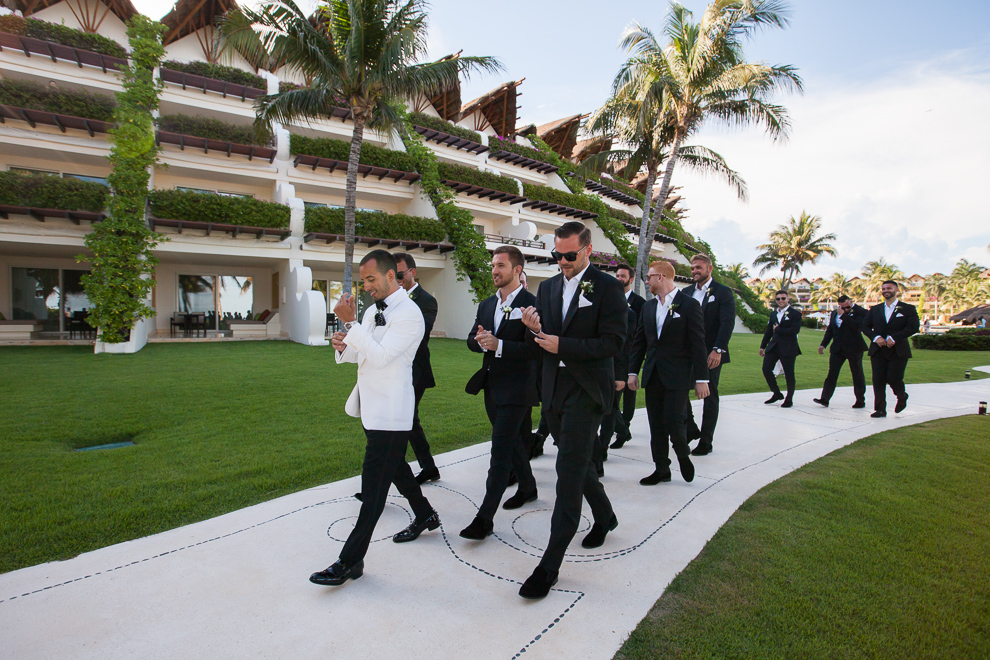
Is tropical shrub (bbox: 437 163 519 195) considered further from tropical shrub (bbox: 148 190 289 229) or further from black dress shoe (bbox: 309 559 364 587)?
black dress shoe (bbox: 309 559 364 587)

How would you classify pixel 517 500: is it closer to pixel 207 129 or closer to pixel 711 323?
pixel 711 323

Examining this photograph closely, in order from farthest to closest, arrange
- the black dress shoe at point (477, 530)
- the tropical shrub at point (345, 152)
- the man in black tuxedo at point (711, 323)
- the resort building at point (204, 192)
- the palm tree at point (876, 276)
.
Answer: the palm tree at point (876, 276) < the tropical shrub at point (345, 152) < the resort building at point (204, 192) < the man in black tuxedo at point (711, 323) < the black dress shoe at point (477, 530)

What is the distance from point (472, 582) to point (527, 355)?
1.57m

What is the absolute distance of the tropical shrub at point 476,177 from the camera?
23.1 metres

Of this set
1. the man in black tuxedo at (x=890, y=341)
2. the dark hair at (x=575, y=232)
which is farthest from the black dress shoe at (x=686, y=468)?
the man in black tuxedo at (x=890, y=341)

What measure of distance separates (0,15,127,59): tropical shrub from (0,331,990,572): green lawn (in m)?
11.6

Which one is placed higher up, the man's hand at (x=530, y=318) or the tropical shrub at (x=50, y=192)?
the tropical shrub at (x=50, y=192)

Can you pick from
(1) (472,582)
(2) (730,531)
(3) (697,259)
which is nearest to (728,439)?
(3) (697,259)

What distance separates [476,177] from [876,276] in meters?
82.7

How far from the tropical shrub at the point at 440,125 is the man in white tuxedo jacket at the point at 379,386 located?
23.2 metres

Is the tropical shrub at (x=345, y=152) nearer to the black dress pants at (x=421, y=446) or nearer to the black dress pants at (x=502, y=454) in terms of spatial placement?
the black dress pants at (x=421, y=446)

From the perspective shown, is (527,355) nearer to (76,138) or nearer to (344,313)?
(344,313)

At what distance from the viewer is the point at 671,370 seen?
463cm

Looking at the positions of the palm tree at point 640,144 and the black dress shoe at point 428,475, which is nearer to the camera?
the black dress shoe at point 428,475
